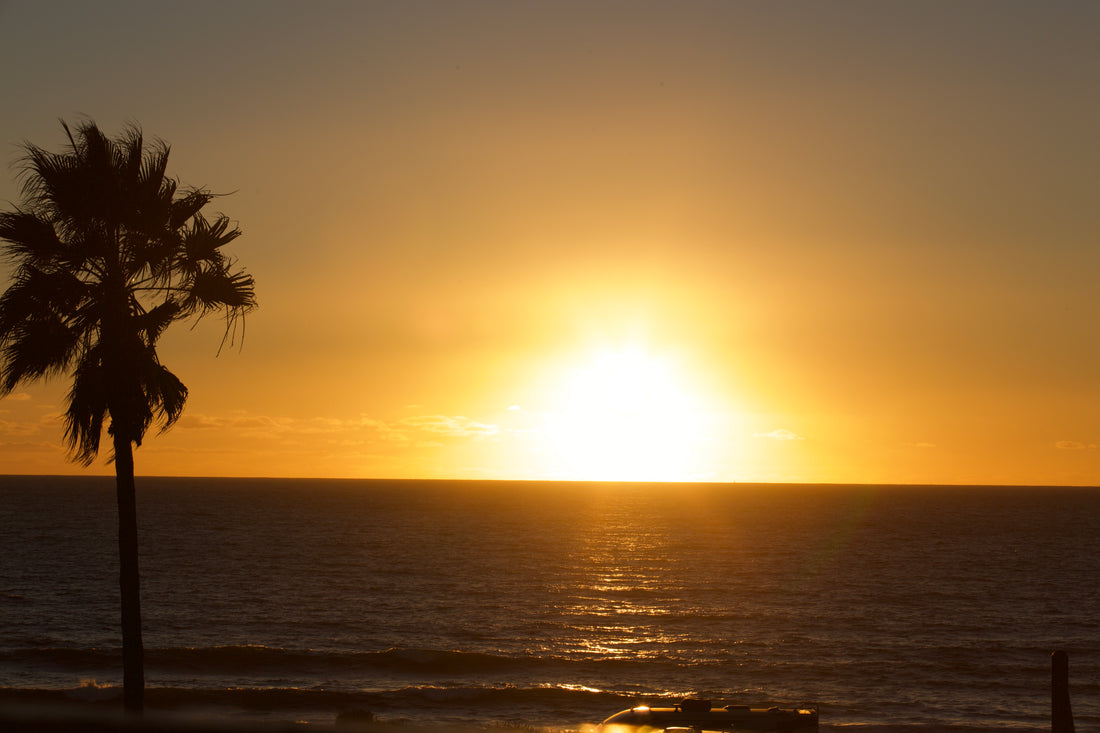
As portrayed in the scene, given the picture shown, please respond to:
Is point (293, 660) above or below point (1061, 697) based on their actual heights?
below

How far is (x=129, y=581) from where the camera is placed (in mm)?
16812

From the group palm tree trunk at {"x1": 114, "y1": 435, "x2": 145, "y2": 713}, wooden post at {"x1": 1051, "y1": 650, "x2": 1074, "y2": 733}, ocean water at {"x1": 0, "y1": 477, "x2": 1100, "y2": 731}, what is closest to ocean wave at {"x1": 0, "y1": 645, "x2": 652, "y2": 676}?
ocean water at {"x1": 0, "y1": 477, "x2": 1100, "y2": 731}

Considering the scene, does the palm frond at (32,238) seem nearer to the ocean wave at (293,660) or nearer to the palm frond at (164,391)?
the palm frond at (164,391)

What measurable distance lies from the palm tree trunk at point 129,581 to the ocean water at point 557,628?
20759 millimetres

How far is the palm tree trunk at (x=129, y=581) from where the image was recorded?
16250 millimetres

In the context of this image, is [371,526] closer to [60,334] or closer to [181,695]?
[181,695]

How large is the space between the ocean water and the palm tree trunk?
20759 mm

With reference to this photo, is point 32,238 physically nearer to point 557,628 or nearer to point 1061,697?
point 1061,697

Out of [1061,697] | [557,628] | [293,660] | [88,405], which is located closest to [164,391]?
[88,405]

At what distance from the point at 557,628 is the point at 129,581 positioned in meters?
43.0

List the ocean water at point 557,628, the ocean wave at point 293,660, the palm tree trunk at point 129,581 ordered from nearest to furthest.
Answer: the palm tree trunk at point 129,581
the ocean water at point 557,628
the ocean wave at point 293,660

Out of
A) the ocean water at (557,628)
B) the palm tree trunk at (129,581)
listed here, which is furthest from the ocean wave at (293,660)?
the palm tree trunk at (129,581)

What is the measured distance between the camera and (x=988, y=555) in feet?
358

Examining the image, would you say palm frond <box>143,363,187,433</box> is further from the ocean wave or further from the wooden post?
the ocean wave
